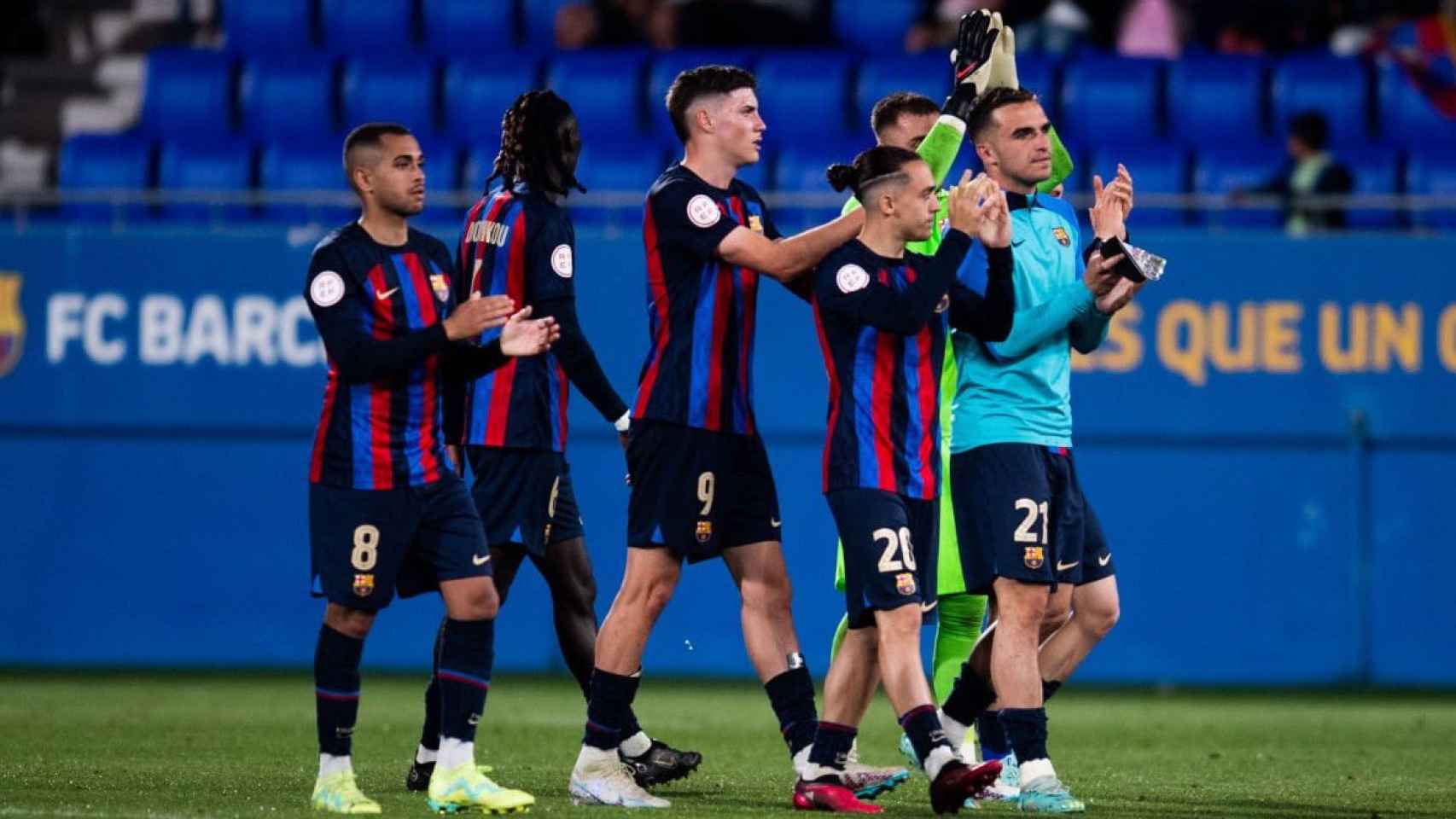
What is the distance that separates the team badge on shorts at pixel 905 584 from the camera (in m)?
6.50

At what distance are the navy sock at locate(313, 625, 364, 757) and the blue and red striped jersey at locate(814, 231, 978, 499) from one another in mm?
1435

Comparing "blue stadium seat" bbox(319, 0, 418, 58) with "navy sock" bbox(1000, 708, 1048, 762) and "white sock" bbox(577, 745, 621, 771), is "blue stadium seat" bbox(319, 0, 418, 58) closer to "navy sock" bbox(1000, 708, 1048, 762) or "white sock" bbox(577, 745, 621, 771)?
"white sock" bbox(577, 745, 621, 771)

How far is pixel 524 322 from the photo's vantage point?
21.3ft

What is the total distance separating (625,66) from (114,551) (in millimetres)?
4172

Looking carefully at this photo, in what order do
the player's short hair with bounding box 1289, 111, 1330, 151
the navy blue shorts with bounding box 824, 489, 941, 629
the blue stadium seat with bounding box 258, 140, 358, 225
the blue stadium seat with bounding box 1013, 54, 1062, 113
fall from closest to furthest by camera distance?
1. the navy blue shorts with bounding box 824, 489, 941, 629
2. the player's short hair with bounding box 1289, 111, 1330, 151
3. the blue stadium seat with bounding box 258, 140, 358, 225
4. the blue stadium seat with bounding box 1013, 54, 1062, 113

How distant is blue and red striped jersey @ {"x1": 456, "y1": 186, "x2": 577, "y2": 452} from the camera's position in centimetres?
730

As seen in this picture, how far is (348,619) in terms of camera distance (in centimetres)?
651

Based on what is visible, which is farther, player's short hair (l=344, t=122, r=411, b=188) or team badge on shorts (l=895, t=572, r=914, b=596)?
player's short hair (l=344, t=122, r=411, b=188)

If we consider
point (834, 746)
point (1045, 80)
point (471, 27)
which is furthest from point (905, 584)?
point (471, 27)

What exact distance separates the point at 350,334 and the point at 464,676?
1.01 metres

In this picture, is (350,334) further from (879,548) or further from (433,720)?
(879,548)

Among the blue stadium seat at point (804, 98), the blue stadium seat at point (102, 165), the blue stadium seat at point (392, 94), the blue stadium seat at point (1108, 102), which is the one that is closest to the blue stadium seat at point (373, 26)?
the blue stadium seat at point (392, 94)

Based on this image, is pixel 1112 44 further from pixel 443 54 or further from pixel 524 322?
pixel 524 322

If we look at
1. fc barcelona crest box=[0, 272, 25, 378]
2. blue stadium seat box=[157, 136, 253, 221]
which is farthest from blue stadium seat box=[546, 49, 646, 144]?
fc barcelona crest box=[0, 272, 25, 378]
